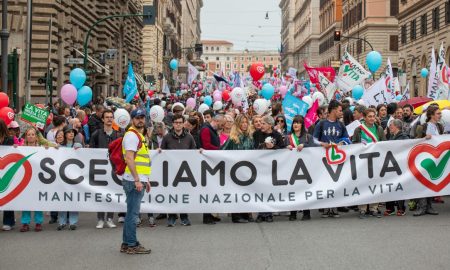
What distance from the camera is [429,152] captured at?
462 inches

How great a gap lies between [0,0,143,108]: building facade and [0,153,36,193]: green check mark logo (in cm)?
952

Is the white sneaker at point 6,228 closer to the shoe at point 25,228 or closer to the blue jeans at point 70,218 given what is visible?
the shoe at point 25,228

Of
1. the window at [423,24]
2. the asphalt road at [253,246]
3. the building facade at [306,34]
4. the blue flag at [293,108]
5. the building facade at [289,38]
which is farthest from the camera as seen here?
the building facade at [289,38]

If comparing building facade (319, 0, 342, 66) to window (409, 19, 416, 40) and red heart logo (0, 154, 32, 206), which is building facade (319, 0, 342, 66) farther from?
red heart logo (0, 154, 32, 206)

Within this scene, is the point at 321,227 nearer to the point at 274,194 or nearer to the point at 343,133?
the point at 274,194

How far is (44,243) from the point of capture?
9.60 metres

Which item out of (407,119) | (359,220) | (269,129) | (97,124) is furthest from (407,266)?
(97,124)

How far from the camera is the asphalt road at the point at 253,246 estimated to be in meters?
8.13

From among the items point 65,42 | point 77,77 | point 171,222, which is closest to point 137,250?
point 171,222

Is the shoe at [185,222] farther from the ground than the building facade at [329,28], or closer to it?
closer to it

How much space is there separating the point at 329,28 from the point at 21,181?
9047cm

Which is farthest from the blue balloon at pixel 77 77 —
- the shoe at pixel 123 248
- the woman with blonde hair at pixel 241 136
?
the shoe at pixel 123 248

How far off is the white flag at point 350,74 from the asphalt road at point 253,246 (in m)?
10.3

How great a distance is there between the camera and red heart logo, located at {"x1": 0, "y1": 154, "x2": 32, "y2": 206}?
10820mm
